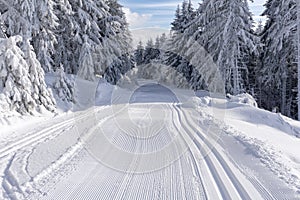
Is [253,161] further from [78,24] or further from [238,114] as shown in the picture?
[78,24]

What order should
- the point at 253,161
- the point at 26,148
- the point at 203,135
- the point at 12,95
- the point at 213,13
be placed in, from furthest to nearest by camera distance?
the point at 213,13 < the point at 12,95 < the point at 203,135 < the point at 26,148 < the point at 253,161

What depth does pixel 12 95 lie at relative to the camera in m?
10.7

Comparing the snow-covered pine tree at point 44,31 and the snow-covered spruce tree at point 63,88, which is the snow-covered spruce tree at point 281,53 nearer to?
the snow-covered spruce tree at point 63,88

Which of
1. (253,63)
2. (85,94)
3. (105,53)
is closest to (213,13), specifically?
(253,63)

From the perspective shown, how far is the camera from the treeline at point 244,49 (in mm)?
20453

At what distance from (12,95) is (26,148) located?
4.60m

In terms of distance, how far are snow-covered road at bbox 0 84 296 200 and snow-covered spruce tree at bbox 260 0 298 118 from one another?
1320 centimetres

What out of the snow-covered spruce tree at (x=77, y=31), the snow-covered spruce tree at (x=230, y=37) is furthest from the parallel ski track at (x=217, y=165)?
the snow-covered spruce tree at (x=77, y=31)

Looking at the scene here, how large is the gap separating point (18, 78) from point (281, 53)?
57.0 feet

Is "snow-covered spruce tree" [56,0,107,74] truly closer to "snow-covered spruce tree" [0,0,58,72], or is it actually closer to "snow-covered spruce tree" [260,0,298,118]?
"snow-covered spruce tree" [0,0,58,72]

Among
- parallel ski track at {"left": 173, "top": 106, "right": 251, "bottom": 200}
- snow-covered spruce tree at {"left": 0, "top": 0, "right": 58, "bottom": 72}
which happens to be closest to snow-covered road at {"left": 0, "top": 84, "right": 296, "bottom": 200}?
parallel ski track at {"left": 173, "top": 106, "right": 251, "bottom": 200}

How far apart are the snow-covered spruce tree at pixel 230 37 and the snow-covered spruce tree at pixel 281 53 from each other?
62.9 inches

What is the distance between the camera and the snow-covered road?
14.8ft

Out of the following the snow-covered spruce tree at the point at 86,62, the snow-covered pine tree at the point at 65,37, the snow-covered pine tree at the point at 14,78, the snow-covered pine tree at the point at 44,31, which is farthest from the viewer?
the snow-covered spruce tree at the point at 86,62
